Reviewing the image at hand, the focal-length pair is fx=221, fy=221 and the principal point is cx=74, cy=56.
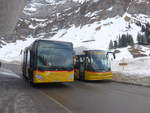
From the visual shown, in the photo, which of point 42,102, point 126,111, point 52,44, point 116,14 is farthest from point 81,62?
point 116,14

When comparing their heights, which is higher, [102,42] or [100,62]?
[102,42]

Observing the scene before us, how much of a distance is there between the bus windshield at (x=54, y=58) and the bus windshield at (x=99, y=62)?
400cm

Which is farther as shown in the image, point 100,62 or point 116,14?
point 116,14

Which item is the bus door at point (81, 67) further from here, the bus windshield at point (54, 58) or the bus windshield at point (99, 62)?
the bus windshield at point (54, 58)

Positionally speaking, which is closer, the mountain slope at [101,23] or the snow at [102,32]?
the snow at [102,32]

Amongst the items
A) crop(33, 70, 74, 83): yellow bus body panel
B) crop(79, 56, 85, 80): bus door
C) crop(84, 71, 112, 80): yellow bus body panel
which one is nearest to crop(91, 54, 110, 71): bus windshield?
crop(84, 71, 112, 80): yellow bus body panel

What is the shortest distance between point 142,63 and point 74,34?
127m

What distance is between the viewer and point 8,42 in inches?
7072

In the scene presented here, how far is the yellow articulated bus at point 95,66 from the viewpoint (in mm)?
15781

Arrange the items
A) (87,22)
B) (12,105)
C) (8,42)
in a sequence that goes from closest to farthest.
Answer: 1. (12,105)
2. (87,22)
3. (8,42)

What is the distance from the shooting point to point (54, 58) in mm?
11969

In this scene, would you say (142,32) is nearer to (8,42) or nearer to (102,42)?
(102,42)

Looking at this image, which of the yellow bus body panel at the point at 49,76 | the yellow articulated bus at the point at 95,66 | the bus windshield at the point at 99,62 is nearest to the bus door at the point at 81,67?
the yellow articulated bus at the point at 95,66

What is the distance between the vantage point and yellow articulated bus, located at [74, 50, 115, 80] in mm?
15781
